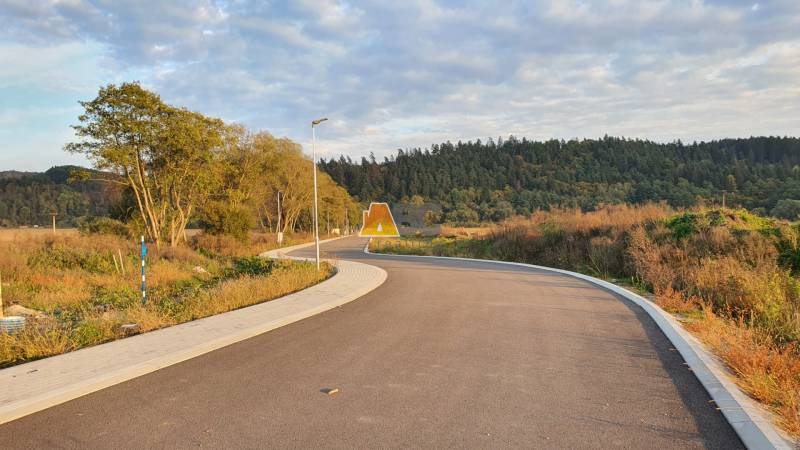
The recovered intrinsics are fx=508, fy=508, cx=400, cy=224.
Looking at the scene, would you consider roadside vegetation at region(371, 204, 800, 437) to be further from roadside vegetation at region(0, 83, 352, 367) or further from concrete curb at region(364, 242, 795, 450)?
roadside vegetation at region(0, 83, 352, 367)

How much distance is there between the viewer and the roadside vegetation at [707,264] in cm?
602

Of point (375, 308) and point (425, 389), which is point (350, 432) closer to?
point (425, 389)

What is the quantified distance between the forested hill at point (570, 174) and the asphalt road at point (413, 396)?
74433 millimetres

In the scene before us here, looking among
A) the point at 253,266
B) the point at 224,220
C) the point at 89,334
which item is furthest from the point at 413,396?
the point at 224,220

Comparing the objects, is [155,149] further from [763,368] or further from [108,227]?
[763,368]

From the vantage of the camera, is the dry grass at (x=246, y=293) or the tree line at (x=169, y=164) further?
the tree line at (x=169, y=164)

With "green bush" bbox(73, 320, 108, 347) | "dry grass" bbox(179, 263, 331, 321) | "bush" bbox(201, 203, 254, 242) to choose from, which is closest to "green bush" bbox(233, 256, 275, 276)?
"dry grass" bbox(179, 263, 331, 321)

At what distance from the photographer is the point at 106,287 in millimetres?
18781

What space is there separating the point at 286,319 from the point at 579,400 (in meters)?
5.96

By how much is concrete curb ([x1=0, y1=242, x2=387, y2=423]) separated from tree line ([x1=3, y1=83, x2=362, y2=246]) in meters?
24.3

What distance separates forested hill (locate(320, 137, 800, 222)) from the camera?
9538 centimetres

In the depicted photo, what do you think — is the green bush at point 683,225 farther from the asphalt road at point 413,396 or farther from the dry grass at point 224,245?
the dry grass at point 224,245

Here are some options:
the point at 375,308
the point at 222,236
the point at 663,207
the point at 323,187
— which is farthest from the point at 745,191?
the point at 375,308

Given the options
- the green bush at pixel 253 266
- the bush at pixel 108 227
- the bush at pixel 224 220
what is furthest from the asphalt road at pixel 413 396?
the bush at pixel 108 227
